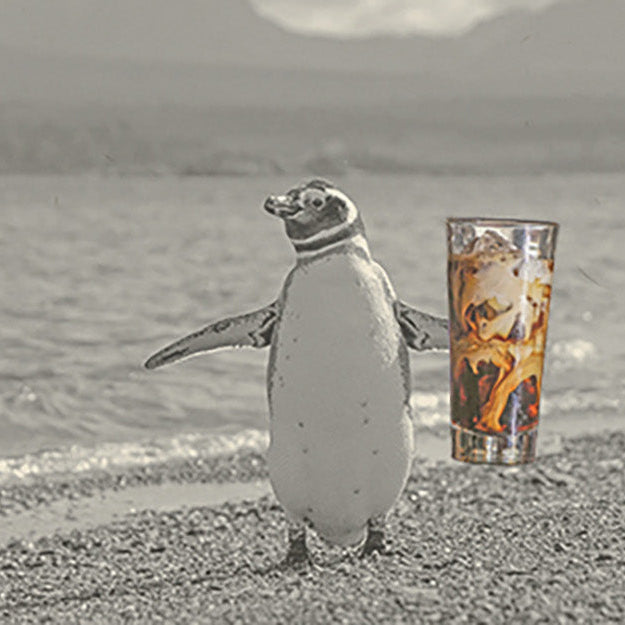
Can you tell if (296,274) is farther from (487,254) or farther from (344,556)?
(344,556)

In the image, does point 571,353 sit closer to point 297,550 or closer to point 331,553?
point 331,553

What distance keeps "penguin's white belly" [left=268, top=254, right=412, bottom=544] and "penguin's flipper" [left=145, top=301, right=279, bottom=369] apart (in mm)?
109

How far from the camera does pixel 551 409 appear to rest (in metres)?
7.35

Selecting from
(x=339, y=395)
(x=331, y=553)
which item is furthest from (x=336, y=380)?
(x=331, y=553)

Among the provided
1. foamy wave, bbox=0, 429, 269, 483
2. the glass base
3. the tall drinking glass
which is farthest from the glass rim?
foamy wave, bbox=0, 429, 269, 483

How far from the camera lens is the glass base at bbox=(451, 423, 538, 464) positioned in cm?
314

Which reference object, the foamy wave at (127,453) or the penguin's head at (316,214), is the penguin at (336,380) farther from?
the foamy wave at (127,453)

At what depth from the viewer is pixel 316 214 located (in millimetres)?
3318

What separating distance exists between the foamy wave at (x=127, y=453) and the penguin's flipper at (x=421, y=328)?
2.84 meters

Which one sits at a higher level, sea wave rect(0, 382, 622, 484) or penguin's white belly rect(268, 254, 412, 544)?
penguin's white belly rect(268, 254, 412, 544)

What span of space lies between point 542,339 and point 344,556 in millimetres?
973

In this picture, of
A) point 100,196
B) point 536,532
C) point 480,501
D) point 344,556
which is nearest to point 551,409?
point 480,501

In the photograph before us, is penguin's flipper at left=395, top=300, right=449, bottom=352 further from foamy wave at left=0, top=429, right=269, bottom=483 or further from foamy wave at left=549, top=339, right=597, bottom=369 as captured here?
foamy wave at left=549, top=339, right=597, bottom=369

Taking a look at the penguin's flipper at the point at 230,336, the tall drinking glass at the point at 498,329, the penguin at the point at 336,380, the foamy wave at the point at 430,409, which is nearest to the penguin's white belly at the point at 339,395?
the penguin at the point at 336,380
